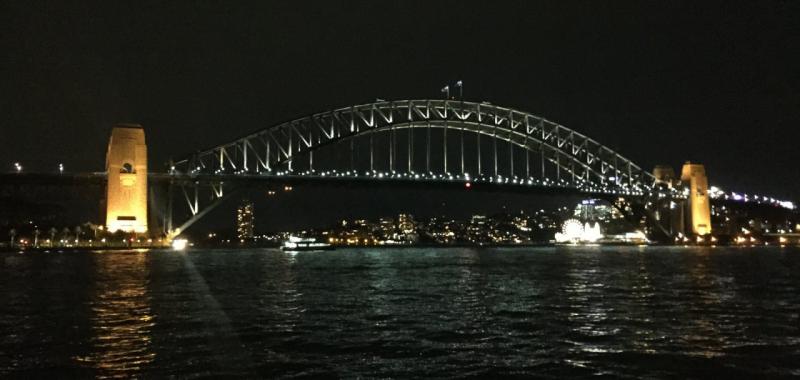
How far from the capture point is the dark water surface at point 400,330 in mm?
11273

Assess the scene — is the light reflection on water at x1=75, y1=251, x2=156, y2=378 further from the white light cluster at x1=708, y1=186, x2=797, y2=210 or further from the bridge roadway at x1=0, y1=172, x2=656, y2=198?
the white light cluster at x1=708, y1=186, x2=797, y2=210

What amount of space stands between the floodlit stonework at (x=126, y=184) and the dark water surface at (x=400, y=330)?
47.0 m

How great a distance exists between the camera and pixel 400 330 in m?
15.0

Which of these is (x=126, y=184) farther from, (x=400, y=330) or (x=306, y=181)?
(x=400, y=330)

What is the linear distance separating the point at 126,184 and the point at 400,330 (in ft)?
207

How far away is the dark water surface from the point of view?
11273 mm

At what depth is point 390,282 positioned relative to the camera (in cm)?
2902

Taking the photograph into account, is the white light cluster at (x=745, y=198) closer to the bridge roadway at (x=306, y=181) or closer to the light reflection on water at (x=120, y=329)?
the bridge roadway at (x=306, y=181)

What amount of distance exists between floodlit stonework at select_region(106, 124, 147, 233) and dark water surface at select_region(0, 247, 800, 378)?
4704 centimetres

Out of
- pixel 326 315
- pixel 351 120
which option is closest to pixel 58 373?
pixel 326 315

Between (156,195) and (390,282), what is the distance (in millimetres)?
55657

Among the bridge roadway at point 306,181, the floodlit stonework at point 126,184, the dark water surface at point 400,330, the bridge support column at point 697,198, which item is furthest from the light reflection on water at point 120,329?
Result: the bridge support column at point 697,198

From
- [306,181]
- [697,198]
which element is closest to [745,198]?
[697,198]

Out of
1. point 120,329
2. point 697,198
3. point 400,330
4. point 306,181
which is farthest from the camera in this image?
point 697,198
